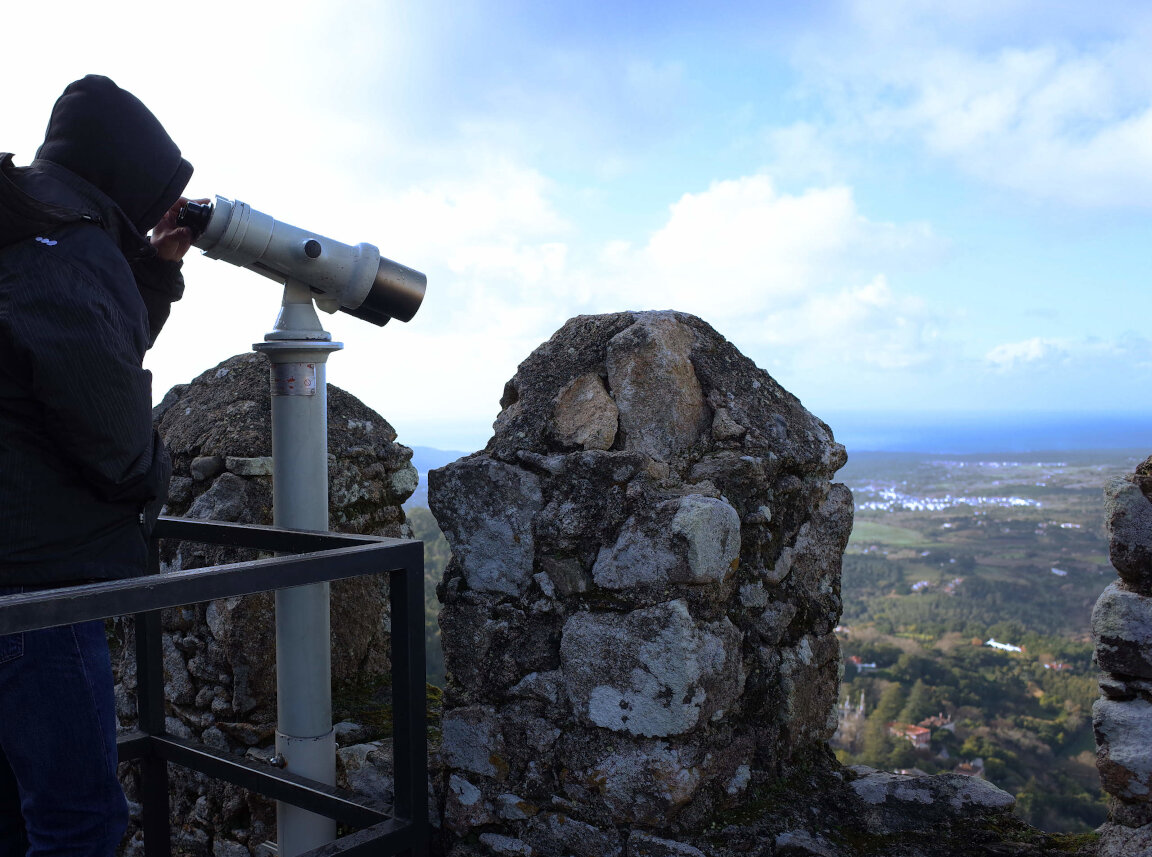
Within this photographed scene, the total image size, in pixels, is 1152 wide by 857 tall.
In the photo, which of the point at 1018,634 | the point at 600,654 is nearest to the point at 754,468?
the point at 600,654

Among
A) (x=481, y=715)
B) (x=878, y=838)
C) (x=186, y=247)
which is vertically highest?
(x=186, y=247)

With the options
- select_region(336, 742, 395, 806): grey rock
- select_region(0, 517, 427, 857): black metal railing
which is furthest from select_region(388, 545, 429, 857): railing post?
select_region(336, 742, 395, 806): grey rock

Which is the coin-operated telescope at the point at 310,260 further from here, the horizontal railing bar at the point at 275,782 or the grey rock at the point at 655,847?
the grey rock at the point at 655,847

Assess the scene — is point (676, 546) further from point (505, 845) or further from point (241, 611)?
point (241, 611)

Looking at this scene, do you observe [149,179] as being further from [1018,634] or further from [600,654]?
[1018,634]

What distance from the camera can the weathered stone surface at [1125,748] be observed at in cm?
230

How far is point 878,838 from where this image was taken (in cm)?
255

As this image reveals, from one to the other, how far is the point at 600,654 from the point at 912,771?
4.05ft

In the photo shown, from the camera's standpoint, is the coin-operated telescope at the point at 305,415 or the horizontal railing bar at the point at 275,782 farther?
the coin-operated telescope at the point at 305,415

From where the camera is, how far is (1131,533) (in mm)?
2418

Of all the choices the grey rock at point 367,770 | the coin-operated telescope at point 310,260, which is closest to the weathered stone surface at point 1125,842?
the grey rock at point 367,770

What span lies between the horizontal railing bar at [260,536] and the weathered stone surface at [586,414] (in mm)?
704

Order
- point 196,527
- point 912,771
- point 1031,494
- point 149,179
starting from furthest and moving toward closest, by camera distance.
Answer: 1. point 1031,494
2. point 912,771
3. point 196,527
4. point 149,179

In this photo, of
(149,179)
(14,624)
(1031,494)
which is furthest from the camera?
(1031,494)
